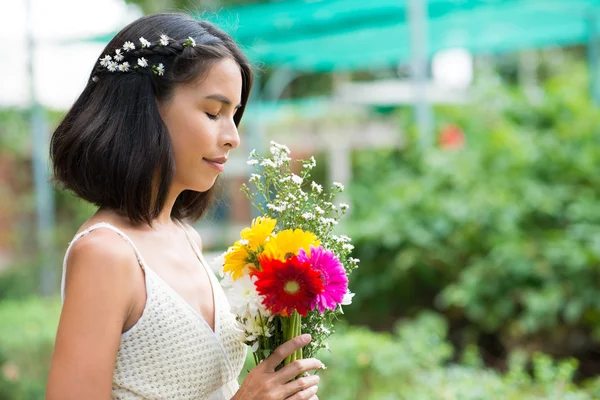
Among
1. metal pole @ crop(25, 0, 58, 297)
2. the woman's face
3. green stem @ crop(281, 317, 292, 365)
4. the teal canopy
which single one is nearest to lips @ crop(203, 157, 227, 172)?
the woman's face

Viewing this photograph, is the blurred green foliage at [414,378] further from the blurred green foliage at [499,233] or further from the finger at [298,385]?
the finger at [298,385]

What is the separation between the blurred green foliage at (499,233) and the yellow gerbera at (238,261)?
3.52m

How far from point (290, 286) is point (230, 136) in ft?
1.15

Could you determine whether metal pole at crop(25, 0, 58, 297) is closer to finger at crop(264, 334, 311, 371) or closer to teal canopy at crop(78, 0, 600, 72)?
teal canopy at crop(78, 0, 600, 72)

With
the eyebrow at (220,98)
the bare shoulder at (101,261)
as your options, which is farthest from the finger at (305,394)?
the eyebrow at (220,98)

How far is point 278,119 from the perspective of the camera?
17438mm

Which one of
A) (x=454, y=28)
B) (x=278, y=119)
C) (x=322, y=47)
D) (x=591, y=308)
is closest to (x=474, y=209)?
(x=591, y=308)

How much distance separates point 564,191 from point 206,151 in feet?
14.3

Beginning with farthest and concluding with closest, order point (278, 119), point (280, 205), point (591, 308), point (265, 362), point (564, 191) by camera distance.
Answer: point (278, 119) < point (564, 191) < point (591, 308) < point (280, 205) < point (265, 362)

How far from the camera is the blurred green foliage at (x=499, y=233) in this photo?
4.88m

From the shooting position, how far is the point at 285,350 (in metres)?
1.52

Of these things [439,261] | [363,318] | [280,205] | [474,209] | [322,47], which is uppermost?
[322,47]

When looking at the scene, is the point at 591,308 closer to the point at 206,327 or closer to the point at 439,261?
the point at 439,261

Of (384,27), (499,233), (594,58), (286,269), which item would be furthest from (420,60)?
(286,269)
